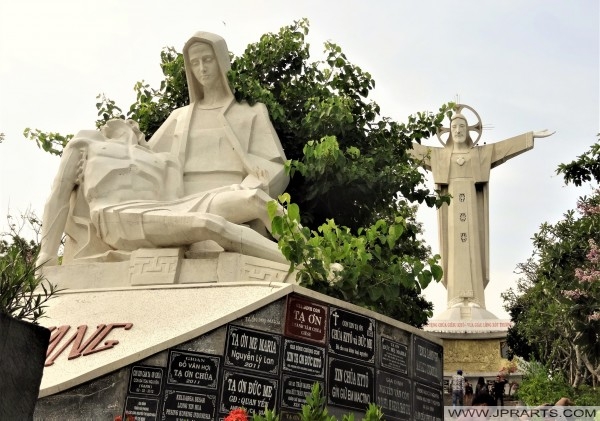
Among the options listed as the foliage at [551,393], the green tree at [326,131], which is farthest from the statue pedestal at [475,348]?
the green tree at [326,131]

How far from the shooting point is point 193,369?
6.35m

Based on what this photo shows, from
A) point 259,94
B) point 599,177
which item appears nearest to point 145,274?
point 259,94

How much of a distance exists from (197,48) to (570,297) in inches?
271

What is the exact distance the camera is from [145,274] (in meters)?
8.71

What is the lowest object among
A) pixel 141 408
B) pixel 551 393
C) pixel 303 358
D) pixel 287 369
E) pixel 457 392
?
pixel 141 408

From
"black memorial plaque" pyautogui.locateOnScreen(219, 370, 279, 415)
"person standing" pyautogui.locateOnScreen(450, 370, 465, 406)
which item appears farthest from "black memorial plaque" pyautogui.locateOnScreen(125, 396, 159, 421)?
"person standing" pyautogui.locateOnScreen(450, 370, 465, 406)

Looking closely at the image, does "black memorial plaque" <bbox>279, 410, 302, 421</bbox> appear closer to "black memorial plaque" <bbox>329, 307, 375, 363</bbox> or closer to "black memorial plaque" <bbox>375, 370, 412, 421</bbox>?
"black memorial plaque" <bbox>329, 307, 375, 363</bbox>

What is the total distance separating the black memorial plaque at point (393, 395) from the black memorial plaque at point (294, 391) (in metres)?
0.77

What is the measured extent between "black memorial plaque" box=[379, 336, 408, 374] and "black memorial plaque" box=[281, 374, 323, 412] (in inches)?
36.1

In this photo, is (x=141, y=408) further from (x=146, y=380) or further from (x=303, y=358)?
(x=303, y=358)

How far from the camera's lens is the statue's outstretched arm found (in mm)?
9242

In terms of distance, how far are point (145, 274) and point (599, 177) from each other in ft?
18.3

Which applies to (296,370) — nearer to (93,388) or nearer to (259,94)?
(93,388)

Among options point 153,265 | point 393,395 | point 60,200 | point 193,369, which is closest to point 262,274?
point 153,265
